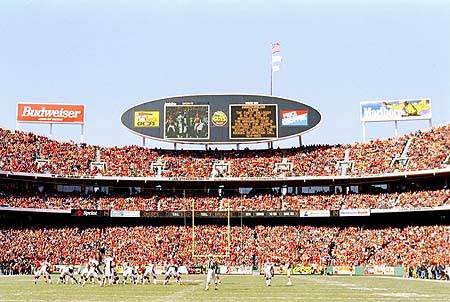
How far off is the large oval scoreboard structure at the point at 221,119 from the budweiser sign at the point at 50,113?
579 centimetres

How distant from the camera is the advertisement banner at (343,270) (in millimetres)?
47875

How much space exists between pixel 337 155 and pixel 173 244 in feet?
60.2

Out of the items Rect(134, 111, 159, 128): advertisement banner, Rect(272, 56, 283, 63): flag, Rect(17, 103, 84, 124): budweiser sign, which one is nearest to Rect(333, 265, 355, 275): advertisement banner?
Rect(134, 111, 159, 128): advertisement banner

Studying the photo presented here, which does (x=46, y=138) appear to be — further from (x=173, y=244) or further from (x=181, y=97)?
(x=173, y=244)


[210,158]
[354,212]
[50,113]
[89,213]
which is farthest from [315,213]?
[50,113]

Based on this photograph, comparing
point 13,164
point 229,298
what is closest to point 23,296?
point 229,298

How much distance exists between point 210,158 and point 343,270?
1890cm

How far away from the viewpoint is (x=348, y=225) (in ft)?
179

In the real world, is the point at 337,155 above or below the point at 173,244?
above

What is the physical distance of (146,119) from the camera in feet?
194

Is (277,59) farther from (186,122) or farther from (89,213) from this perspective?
(89,213)

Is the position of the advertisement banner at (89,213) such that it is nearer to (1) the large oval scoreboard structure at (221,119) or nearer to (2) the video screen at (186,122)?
(1) the large oval scoreboard structure at (221,119)

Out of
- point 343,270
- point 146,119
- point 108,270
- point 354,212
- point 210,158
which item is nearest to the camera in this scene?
point 108,270

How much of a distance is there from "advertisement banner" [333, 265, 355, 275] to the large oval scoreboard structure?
48.7 feet
